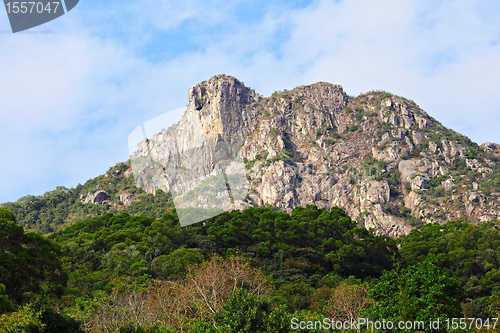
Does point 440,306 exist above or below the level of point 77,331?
below

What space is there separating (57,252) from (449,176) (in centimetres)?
8401

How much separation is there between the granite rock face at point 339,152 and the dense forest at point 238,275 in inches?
1230

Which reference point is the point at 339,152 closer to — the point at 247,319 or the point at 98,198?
the point at 98,198

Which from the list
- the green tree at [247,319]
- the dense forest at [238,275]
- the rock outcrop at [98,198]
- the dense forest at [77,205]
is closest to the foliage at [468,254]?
the dense forest at [238,275]

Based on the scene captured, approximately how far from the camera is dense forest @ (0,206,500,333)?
1598 centimetres

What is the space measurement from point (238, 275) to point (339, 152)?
271ft

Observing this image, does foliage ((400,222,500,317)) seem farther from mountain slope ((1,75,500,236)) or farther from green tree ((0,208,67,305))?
mountain slope ((1,75,500,236))

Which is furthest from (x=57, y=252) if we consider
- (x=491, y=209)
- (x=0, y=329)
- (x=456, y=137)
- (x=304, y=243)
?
(x=456, y=137)

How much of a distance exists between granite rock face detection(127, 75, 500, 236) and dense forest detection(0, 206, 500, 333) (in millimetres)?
31241

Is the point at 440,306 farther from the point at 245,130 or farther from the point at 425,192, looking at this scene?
the point at 245,130

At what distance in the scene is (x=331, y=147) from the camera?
102 meters

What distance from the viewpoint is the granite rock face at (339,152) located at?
83.6m

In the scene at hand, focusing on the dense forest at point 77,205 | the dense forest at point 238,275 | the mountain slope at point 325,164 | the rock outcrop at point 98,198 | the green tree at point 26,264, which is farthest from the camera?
the rock outcrop at point 98,198

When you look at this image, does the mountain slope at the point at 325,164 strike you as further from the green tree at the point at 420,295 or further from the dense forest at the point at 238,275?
the green tree at the point at 420,295
